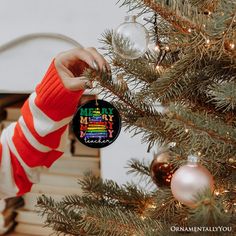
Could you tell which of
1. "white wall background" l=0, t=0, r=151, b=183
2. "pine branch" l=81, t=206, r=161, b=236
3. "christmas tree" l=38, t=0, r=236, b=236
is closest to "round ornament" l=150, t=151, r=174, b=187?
"christmas tree" l=38, t=0, r=236, b=236

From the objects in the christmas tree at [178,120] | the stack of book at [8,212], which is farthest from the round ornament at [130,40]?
the stack of book at [8,212]

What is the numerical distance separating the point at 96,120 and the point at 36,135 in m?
0.21

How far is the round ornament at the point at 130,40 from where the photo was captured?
1.60ft

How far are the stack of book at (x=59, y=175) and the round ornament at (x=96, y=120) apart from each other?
853mm

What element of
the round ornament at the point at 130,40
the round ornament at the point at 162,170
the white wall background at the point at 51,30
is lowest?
the round ornament at the point at 162,170

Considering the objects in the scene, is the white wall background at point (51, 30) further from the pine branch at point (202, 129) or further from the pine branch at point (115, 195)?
the pine branch at point (202, 129)

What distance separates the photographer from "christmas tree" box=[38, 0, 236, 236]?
40 cm

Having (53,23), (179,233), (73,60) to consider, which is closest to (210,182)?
(179,233)

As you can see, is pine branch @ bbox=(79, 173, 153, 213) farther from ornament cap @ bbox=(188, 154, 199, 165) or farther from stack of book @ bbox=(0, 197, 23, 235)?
stack of book @ bbox=(0, 197, 23, 235)

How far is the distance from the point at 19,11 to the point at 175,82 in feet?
2.63

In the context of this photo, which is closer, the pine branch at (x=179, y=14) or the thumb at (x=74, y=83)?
the pine branch at (x=179, y=14)

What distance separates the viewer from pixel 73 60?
25.4 inches

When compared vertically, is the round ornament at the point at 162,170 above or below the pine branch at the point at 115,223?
above

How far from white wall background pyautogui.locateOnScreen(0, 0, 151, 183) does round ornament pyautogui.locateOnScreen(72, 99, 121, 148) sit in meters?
0.54
